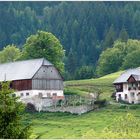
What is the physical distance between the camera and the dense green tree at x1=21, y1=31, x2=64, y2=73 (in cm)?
9344

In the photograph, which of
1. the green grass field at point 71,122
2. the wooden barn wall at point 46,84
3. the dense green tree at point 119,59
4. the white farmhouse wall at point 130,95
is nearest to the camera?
the green grass field at point 71,122

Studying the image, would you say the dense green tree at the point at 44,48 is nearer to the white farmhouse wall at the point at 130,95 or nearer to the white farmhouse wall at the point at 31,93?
the white farmhouse wall at the point at 31,93

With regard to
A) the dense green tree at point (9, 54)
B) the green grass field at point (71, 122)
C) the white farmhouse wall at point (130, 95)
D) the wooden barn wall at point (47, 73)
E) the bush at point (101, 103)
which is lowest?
the green grass field at point (71, 122)

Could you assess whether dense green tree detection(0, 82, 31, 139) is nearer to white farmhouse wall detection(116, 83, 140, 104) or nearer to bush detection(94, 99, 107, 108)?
bush detection(94, 99, 107, 108)

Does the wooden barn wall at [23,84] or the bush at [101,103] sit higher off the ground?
the wooden barn wall at [23,84]

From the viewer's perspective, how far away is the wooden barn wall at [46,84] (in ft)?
265

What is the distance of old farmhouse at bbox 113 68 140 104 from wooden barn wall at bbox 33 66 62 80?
8099 mm

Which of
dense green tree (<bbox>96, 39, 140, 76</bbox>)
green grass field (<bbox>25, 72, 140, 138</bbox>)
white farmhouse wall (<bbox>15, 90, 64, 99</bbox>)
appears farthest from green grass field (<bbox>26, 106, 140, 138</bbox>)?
dense green tree (<bbox>96, 39, 140, 76</bbox>)

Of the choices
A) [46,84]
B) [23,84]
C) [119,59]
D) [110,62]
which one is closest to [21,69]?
[23,84]

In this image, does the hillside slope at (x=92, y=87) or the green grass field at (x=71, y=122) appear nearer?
the green grass field at (x=71, y=122)

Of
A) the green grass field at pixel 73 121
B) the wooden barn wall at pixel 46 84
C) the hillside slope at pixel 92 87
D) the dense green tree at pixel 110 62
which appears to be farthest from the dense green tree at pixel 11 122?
the dense green tree at pixel 110 62

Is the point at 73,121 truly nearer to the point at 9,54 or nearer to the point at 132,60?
the point at 9,54

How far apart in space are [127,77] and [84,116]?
47.0ft

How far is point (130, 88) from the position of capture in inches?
3270
